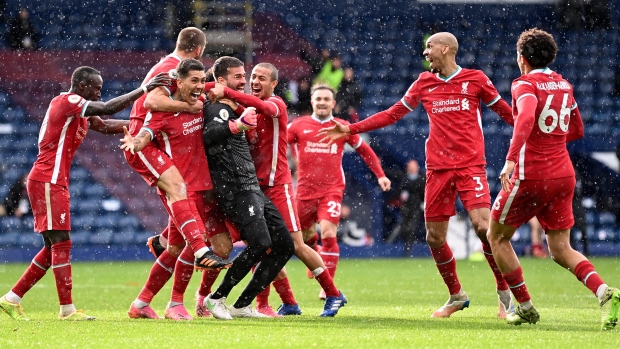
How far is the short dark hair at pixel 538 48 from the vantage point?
7492 millimetres

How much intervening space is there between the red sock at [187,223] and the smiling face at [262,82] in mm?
1302

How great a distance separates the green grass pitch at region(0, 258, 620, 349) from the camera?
6367 mm

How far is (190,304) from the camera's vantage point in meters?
10.3

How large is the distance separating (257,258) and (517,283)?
6.78ft

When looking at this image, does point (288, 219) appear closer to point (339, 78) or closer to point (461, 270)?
point (461, 270)

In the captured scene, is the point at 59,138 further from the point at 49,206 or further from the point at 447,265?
the point at 447,265

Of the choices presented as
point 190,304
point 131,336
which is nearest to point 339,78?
point 190,304

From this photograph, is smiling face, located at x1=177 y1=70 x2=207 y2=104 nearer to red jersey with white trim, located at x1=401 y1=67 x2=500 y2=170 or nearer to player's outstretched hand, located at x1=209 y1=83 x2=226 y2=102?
player's outstretched hand, located at x1=209 y1=83 x2=226 y2=102

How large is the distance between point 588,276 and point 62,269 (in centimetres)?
420

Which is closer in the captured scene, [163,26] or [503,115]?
[503,115]

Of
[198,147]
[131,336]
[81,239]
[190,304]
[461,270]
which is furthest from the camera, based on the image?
[81,239]

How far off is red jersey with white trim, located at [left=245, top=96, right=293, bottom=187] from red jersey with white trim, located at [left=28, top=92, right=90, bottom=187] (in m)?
1.47

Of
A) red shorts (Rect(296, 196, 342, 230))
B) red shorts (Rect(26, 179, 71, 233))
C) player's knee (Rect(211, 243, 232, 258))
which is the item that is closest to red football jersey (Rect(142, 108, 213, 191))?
player's knee (Rect(211, 243, 232, 258))

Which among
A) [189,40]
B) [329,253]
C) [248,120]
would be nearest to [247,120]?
[248,120]
